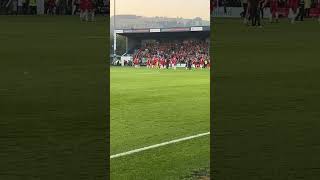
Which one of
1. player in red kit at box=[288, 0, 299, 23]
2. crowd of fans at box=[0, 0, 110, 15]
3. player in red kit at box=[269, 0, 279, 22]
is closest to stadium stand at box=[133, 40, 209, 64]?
player in red kit at box=[269, 0, 279, 22]

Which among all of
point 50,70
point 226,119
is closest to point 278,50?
point 50,70

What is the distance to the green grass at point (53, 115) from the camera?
6043mm

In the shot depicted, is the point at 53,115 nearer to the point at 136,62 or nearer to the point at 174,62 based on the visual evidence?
the point at 174,62

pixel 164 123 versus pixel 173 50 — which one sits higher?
pixel 173 50

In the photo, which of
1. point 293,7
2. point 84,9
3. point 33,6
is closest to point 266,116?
point 293,7

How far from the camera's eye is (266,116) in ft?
28.8

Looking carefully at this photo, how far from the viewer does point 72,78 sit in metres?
12.8

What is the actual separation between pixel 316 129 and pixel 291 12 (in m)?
29.8

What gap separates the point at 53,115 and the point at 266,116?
7.73 ft

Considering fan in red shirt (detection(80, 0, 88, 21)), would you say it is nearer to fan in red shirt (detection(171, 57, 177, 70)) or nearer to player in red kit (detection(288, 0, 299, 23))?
player in red kit (detection(288, 0, 299, 23))

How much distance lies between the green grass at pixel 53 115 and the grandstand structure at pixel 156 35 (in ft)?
1.38

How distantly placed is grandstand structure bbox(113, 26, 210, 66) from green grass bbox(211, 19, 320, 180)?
11.3 inches

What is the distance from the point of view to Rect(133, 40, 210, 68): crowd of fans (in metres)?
3.58

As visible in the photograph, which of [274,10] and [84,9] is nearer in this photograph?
[84,9]
